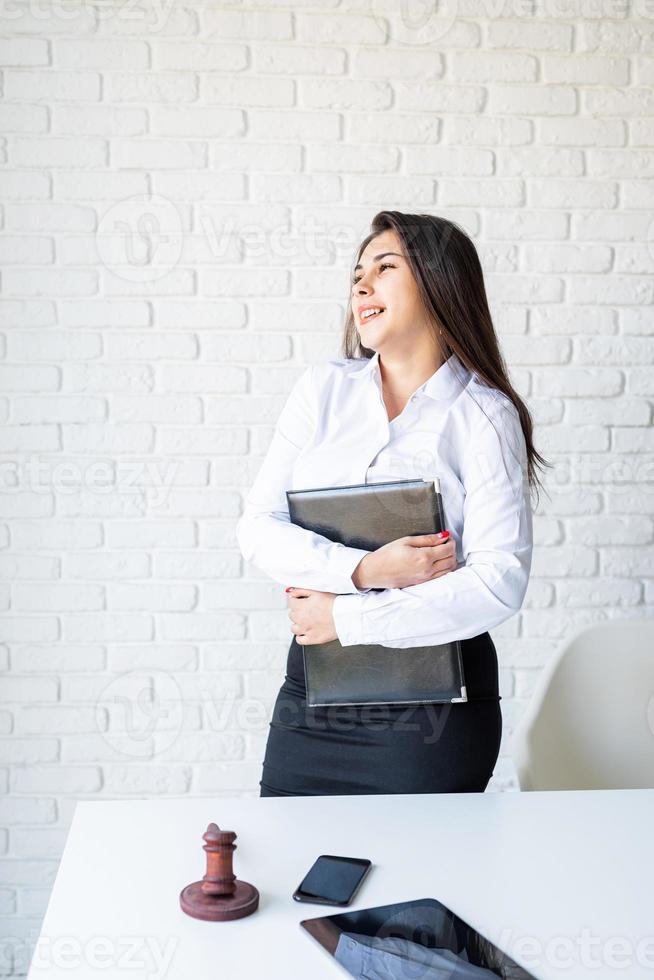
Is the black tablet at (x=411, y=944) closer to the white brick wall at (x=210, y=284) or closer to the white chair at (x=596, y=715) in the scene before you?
the white chair at (x=596, y=715)

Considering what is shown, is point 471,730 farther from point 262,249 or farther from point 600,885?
point 262,249

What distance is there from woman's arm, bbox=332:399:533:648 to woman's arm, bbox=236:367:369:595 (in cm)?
6

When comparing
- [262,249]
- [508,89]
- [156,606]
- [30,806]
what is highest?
[508,89]

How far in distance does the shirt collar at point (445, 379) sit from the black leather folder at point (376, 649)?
275 millimetres

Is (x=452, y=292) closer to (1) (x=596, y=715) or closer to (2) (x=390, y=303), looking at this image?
(2) (x=390, y=303)

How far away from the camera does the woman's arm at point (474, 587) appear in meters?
1.57

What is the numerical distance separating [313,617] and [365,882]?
0.63 metres

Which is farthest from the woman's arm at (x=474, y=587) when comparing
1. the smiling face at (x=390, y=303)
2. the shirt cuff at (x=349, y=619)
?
the smiling face at (x=390, y=303)

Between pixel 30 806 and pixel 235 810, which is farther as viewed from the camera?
pixel 30 806

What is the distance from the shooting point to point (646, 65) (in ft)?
8.08

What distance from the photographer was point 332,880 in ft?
3.44

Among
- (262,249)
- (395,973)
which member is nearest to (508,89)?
(262,249)

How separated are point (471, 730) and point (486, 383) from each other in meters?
0.64

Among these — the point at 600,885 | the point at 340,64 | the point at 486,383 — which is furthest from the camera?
the point at 340,64
